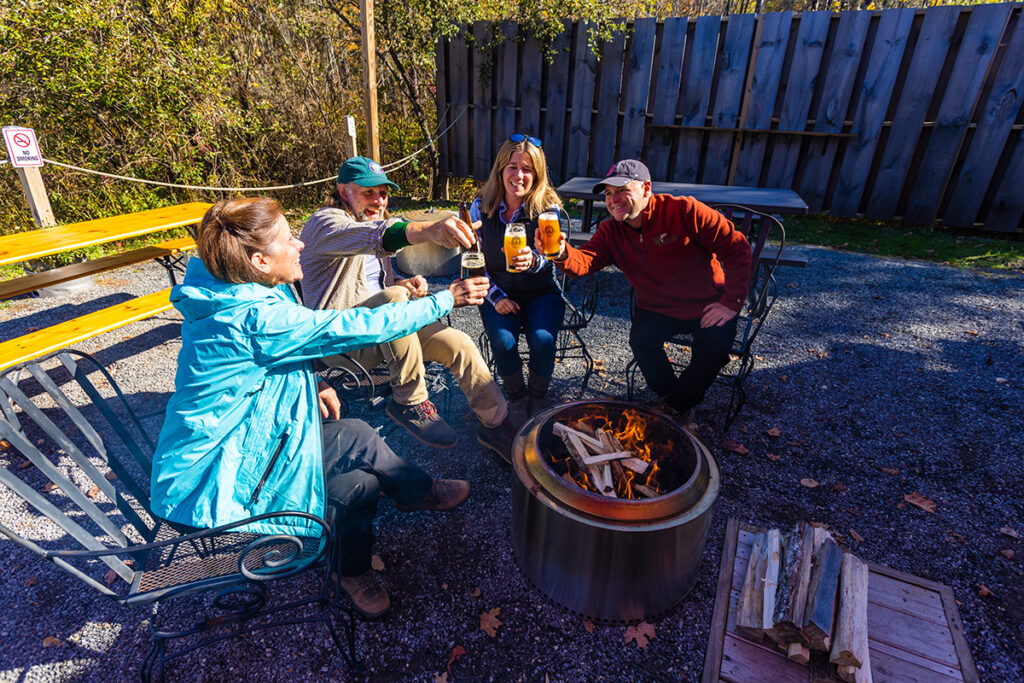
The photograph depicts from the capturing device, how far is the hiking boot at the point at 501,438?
3191mm

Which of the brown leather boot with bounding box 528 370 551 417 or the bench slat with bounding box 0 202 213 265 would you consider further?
the bench slat with bounding box 0 202 213 265

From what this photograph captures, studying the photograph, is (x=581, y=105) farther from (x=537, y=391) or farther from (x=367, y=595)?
(x=367, y=595)

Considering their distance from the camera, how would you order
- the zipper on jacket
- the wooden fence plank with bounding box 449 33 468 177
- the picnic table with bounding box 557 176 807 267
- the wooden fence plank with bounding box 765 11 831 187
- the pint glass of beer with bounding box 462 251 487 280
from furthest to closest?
the wooden fence plank with bounding box 449 33 468 177, the wooden fence plank with bounding box 765 11 831 187, the picnic table with bounding box 557 176 807 267, the pint glass of beer with bounding box 462 251 487 280, the zipper on jacket

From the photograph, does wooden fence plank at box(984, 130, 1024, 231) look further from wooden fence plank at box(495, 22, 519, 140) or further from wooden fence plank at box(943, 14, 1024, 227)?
wooden fence plank at box(495, 22, 519, 140)

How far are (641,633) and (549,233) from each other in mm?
2068

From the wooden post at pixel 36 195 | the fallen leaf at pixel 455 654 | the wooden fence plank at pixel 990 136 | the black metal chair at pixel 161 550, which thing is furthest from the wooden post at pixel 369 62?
the wooden fence plank at pixel 990 136

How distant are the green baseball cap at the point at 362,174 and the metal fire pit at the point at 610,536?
1747mm

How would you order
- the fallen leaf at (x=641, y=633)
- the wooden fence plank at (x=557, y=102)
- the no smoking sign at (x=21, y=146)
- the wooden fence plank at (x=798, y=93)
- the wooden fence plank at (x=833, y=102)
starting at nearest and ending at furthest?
1. the fallen leaf at (x=641, y=633)
2. the no smoking sign at (x=21, y=146)
3. the wooden fence plank at (x=833, y=102)
4. the wooden fence plank at (x=798, y=93)
5. the wooden fence plank at (x=557, y=102)

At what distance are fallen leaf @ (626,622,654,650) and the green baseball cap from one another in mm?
2733

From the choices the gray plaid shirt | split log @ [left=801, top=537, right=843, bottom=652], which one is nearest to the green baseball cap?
the gray plaid shirt

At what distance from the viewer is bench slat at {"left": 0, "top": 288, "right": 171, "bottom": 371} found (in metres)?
3.21

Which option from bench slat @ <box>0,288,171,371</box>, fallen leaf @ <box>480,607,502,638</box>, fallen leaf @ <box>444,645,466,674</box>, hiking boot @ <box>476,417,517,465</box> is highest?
bench slat @ <box>0,288,171,371</box>

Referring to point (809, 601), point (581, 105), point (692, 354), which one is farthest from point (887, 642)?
point (581, 105)

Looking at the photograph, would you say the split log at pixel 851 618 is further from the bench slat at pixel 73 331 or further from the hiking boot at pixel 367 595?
the bench slat at pixel 73 331
